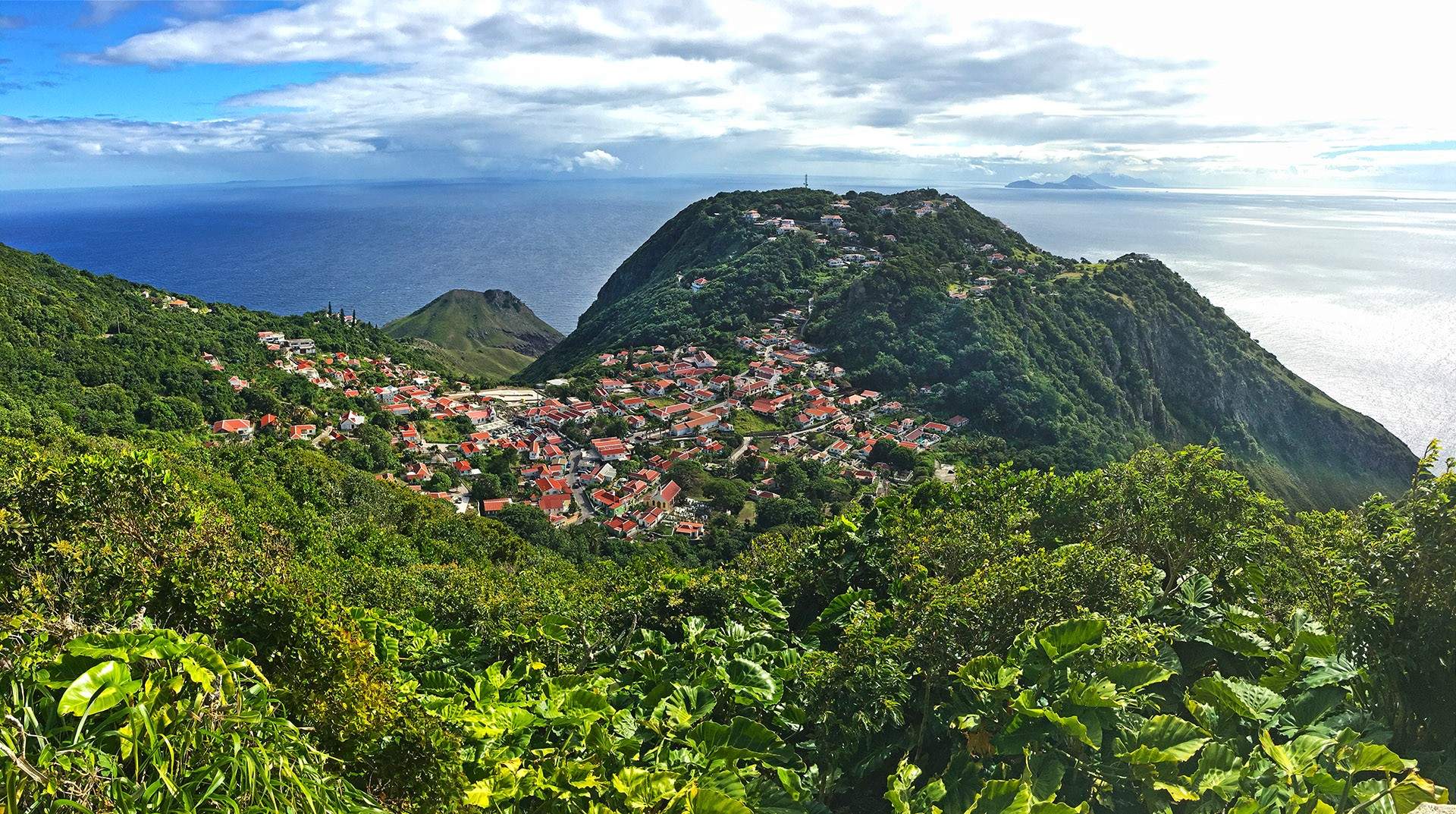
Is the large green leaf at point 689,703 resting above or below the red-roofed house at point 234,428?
above

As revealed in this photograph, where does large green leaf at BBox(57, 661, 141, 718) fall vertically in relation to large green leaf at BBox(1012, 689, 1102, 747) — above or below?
above

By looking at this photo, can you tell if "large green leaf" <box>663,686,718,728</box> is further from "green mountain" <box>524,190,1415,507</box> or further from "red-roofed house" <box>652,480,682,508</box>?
"green mountain" <box>524,190,1415,507</box>

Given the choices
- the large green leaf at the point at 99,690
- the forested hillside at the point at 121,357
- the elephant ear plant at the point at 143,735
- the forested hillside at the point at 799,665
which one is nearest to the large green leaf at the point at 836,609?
the forested hillside at the point at 799,665

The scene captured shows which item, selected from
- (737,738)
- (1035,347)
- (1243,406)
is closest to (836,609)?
(737,738)

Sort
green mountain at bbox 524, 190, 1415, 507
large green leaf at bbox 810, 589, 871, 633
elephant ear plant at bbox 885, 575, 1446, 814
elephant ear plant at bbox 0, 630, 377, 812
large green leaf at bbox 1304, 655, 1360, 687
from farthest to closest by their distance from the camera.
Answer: green mountain at bbox 524, 190, 1415, 507
large green leaf at bbox 810, 589, 871, 633
large green leaf at bbox 1304, 655, 1360, 687
elephant ear plant at bbox 885, 575, 1446, 814
elephant ear plant at bbox 0, 630, 377, 812

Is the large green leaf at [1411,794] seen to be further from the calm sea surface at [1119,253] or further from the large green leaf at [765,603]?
the calm sea surface at [1119,253]

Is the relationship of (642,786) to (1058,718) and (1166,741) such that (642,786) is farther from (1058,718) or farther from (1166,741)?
(1166,741)

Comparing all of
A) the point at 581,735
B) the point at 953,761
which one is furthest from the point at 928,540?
the point at 581,735

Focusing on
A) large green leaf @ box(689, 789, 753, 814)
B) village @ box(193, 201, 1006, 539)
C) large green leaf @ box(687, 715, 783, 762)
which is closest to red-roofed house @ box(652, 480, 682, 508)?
village @ box(193, 201, 1006, 539)
